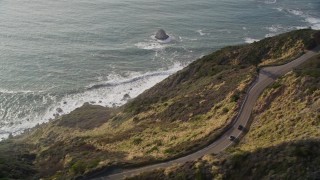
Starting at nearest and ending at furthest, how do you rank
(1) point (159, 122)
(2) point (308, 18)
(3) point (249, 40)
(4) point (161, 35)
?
(1) point (159, 122) → (4) point (161, 35) → (3) point (249, 40) → (2) point (308, 18)

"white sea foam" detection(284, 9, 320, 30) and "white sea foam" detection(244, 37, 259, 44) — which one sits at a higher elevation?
"white sea foam" detection(284, 9, 320, 30)

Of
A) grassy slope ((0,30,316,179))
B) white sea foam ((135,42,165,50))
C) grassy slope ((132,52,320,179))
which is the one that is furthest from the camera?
white sea foam ((135,42,165,50))

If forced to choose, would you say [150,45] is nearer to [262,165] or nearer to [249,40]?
[249,40]

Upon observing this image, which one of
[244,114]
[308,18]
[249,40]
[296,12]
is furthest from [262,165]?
[296,12]

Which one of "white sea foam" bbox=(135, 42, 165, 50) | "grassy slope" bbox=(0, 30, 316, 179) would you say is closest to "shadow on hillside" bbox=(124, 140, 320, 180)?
"grassy slope" bbox=(0, 30, 316, 179)

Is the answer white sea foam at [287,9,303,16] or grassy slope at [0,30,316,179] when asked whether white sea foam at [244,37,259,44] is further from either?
grassy slope at [0,30,316,179]

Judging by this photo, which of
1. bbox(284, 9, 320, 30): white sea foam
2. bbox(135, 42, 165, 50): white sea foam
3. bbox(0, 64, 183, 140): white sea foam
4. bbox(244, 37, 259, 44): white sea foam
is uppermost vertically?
bbox(284, 9, 320, 30): white sea foam
